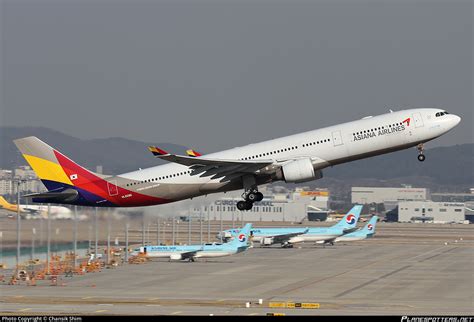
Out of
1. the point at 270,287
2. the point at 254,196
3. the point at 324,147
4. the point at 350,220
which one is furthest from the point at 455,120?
the point at 350,220

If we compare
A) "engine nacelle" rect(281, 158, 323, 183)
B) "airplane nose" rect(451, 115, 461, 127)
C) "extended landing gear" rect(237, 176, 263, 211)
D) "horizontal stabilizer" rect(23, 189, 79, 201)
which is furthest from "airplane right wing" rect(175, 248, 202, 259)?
"airplane nose" rect(451, 115, 461, 127)

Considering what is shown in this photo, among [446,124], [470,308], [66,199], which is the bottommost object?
[470,308]

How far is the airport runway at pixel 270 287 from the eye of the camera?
67.6 metres

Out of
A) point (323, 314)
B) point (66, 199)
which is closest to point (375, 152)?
point (323, 314)

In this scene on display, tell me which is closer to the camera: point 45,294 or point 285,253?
point 45,294

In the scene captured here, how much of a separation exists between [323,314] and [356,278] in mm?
29090

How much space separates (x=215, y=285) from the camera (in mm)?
84938

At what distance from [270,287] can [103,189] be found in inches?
929

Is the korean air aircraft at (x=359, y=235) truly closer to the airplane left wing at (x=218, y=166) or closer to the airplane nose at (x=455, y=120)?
the airplane nose at (x=455, y=120)

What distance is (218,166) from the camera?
62.5 meters

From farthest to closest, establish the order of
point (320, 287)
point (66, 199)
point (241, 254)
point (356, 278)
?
point (241, 254) < point (356, 278) < point (320, 287) < point (66, 199)

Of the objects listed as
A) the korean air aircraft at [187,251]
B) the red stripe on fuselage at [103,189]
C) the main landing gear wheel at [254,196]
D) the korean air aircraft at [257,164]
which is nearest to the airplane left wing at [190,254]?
the korean air aircraft at [187,251]

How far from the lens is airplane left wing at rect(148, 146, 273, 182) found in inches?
2382

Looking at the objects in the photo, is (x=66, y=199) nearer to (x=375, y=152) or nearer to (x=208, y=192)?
(x=208, y=192)
